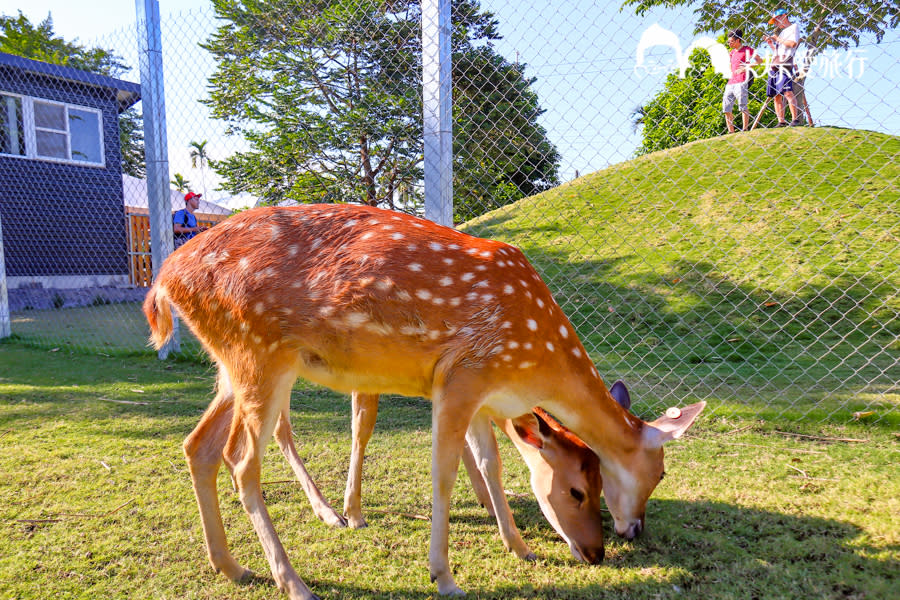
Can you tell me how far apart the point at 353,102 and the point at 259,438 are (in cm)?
425

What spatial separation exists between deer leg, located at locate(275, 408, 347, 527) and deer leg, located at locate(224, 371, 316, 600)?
1.68 ft

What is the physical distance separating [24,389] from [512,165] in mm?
4825

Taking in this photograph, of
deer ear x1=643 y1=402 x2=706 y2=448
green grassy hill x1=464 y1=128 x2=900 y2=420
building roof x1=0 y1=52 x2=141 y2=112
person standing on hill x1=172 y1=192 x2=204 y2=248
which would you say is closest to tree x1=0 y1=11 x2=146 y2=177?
building roof x1=0 y1=52 x2=141 y2=112

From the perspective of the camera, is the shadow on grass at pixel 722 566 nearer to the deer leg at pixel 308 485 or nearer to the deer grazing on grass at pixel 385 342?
the deer grazing on grass at pixel 385 342

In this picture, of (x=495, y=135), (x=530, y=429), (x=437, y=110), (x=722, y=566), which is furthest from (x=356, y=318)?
(x=495, y=135)

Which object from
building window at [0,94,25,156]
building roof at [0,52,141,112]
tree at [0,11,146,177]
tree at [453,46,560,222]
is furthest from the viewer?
tree at [0,11,146,177]

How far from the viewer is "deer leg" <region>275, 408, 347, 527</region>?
284 centimetres

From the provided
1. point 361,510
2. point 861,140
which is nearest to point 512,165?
point 361,510

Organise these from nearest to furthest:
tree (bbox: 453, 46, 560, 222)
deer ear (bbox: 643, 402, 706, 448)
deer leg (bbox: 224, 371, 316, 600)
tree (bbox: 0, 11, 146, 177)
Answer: deer leg (bbox: 224, 371, 316, 600)
deer ear (bbox: 643, 402, 706, 448)
tree (bbox: 453, 46, 560, 222)
tree (bbox: 0, 11, 146, 177)

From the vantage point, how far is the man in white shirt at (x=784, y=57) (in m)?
4.23

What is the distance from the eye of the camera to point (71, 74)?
567 inches

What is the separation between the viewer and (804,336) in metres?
6.12

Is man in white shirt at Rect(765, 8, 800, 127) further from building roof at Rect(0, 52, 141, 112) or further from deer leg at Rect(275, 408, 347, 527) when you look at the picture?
building roof at Rect(0, 52, 141, 112)

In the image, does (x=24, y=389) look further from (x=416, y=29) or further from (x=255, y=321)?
(x=416, y=29)
